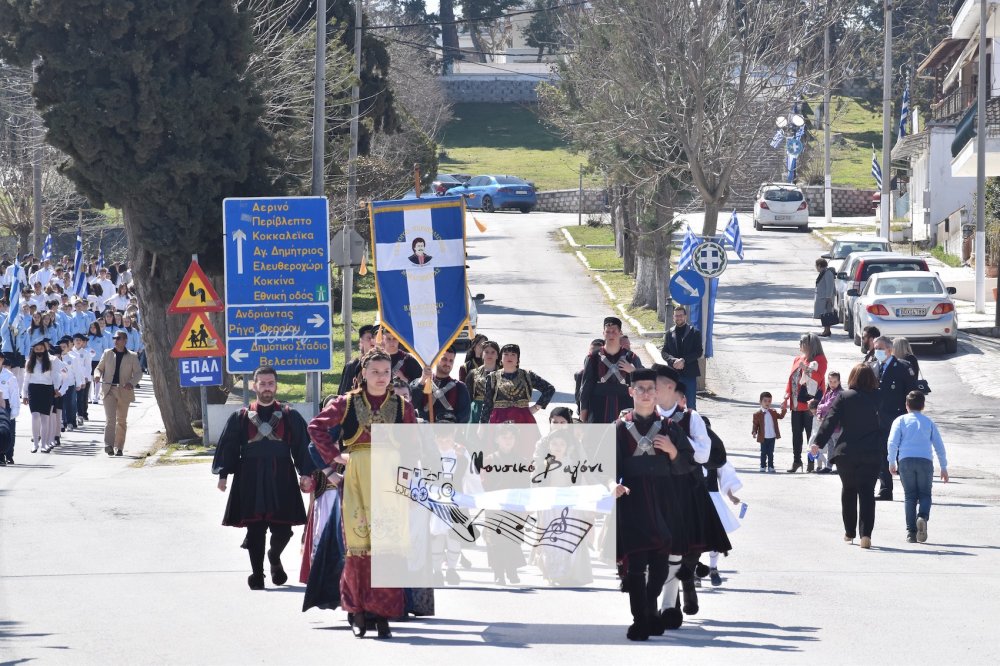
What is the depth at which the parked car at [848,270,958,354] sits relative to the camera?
84.8ft

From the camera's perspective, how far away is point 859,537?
1247 cm

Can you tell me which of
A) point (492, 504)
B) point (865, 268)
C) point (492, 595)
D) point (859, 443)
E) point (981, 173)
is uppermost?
point (981, 173)

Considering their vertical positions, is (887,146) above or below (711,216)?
above

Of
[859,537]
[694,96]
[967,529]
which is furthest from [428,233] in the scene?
[694,96]

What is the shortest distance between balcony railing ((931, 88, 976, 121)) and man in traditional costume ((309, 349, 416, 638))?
1419 inches

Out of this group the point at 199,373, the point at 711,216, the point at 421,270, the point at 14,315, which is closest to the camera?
the point at 421,270

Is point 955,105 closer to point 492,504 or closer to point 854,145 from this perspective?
point 854,145

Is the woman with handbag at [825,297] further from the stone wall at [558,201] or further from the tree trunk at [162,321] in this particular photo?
the stone wall at [558,201]

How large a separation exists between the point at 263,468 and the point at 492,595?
183cm

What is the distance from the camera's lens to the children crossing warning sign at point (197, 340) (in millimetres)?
18516

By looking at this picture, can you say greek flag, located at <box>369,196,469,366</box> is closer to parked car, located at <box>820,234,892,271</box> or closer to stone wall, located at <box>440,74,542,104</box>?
parked car, located at <box>820,234,892,271</box>

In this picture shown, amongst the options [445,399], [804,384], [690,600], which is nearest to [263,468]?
[445,399]

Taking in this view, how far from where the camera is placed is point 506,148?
82.2m

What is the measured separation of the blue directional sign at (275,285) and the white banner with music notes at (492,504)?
22.4 ft
